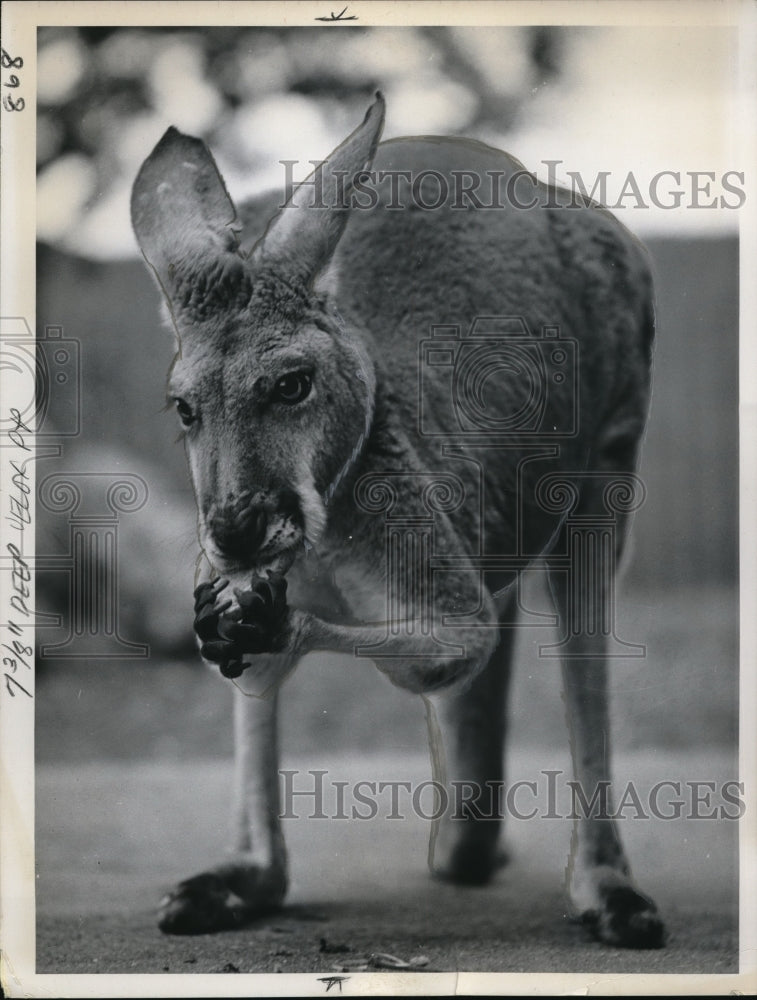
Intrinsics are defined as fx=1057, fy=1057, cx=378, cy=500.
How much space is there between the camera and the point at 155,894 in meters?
3.46

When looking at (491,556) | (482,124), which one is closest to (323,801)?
(491,556)

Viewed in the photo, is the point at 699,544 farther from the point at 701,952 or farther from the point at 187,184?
the point at 187,184

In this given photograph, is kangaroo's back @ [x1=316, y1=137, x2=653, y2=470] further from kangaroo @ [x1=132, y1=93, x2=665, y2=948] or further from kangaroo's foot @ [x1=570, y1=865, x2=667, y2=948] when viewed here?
kangaroo's foot @ [x1=570, y1=865, x2=667, y2=948]

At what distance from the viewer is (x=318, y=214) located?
134 inches

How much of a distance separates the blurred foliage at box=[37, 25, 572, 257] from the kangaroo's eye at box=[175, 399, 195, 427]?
54cm

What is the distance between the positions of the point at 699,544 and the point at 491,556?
690 millimetres

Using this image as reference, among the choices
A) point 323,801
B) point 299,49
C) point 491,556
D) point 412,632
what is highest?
point 299,49

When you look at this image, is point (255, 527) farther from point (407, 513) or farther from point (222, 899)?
point (222, 899)

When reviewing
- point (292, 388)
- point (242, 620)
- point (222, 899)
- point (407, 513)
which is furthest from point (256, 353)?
point (222, 899)

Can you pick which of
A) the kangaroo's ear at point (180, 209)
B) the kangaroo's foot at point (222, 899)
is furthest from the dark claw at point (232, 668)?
the kangaroo's ear at point (180, 209)

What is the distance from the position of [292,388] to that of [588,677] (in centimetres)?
135

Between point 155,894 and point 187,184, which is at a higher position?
point 187,184

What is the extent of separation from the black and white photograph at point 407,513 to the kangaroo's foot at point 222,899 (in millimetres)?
12

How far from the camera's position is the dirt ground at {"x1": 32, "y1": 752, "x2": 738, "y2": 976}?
345 centimetres
